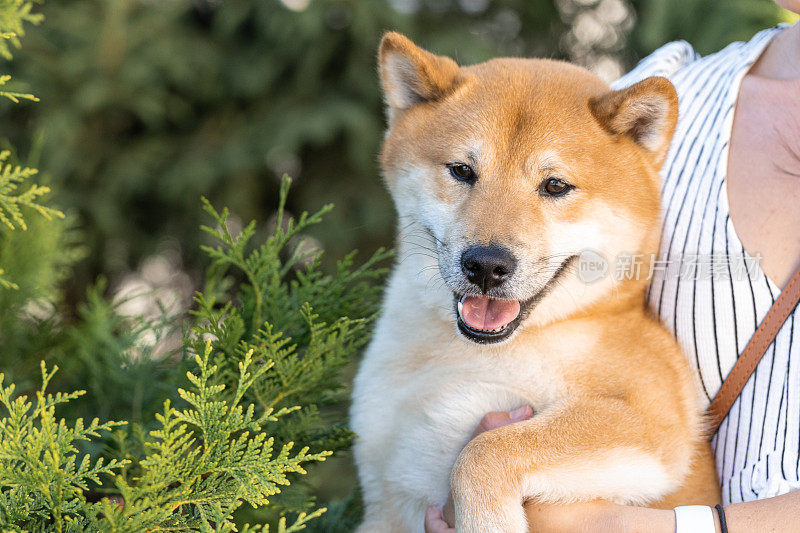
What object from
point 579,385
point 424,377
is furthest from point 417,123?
point 579,385

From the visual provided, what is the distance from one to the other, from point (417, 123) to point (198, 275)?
11.1ft

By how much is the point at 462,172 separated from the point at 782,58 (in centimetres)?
105

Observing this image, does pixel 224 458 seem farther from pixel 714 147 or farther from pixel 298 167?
pixel 298 167

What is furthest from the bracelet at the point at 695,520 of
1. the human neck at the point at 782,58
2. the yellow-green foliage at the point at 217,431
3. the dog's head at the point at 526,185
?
the human neck at the point at 782,58

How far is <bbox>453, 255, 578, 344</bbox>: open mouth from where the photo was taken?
1903 millimetres

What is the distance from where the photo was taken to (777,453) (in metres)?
1.78

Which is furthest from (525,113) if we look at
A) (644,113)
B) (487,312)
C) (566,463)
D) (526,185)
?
(566,463)

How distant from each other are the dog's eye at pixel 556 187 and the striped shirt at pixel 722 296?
1.18 ft

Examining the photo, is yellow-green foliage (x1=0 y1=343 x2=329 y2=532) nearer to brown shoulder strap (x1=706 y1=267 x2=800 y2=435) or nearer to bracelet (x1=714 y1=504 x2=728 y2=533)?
bracelet (x1=714 y1=504 x2=728 y2=533)

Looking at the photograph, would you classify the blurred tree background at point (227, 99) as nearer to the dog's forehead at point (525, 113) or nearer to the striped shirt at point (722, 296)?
the striped shirt at point (722, 296)

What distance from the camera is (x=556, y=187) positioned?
2.01 meters

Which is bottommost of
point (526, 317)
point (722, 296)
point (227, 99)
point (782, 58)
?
point (227, 99)

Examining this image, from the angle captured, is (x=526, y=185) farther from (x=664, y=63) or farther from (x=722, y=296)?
(x=664, y=63)

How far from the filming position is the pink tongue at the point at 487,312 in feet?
6.30
